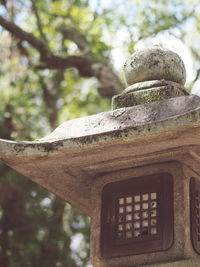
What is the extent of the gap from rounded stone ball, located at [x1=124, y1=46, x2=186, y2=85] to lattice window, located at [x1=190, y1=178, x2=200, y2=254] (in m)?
0.82

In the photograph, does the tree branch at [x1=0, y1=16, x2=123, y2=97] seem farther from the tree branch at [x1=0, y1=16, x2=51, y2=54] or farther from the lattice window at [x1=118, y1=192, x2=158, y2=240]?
the lattice window at [x1=118, y1=192, x2=158, y2=240]

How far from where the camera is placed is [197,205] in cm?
396

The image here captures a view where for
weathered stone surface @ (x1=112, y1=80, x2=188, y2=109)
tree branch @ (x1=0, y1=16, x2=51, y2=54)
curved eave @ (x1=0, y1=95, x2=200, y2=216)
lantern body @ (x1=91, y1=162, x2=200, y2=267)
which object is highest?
tree branch @ (x1=0, y1=16, x2=51, y2=54)

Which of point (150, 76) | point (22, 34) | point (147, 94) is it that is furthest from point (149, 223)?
point (22, 34)

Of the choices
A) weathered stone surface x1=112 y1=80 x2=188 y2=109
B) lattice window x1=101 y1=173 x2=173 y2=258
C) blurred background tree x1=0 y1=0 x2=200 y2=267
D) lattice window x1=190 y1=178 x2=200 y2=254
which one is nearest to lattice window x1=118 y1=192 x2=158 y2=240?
lattice window x1=101 y1=173 x2=173 y2=258

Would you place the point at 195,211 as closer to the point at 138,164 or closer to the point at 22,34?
the point at 138,164

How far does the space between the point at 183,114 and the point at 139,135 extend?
1.03ft

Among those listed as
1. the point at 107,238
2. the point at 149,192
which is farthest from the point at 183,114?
the point at 107,238

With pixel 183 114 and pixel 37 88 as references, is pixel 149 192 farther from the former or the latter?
pixel 37 88

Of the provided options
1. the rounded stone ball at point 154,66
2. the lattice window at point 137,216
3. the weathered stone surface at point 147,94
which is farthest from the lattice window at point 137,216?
the rounded stone ball at point 154,66

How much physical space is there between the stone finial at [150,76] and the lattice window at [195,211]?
68cm

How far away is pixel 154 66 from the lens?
13.6ft

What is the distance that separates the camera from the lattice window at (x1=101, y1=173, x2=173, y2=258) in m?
3.72

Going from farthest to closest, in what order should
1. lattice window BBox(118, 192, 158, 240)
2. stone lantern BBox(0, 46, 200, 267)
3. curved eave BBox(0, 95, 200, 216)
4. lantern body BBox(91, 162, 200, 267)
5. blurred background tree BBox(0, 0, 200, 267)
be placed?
blurred background tree BBox(0, 0, 200, 267) → lattice window BBox(118, 192, 158, 240) → lantern body BBox(91, 162, 200, 267) → stone lantern BBox(0, 46, 200, 267) → curved eave BBox(0, 95, 200, 216)
